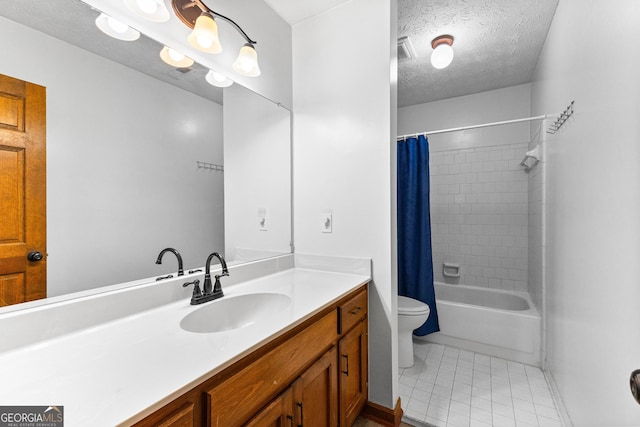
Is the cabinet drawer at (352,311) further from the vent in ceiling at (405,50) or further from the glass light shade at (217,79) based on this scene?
the vent in ceiling at (405,50)

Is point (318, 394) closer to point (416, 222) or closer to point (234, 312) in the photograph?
point (234, 312)

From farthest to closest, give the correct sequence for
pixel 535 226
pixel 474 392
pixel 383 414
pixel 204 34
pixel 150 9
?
pixel 535 226, pixel 474 392, pixel 383 414, pixel 204 34, pixel 150 9

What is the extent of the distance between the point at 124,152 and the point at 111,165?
72mm

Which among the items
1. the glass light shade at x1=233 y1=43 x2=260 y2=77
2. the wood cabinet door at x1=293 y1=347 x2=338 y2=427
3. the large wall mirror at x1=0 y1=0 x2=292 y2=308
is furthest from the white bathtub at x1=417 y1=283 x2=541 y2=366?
the glass light shade at x1=233 y1=43 x2=260 y2=77

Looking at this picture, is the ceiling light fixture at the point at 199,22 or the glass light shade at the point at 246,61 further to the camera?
the glass light shade at the point at 246,61

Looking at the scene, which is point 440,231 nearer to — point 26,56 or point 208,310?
point 208,310

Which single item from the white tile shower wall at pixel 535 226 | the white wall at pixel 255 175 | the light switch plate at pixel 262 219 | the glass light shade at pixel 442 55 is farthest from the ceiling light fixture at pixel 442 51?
the light switch plate at pixel 262 219

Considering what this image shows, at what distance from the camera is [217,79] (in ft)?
4.68

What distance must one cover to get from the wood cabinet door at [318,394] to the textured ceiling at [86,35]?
4.40 feet

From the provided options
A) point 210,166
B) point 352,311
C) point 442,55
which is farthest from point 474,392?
point 442,55

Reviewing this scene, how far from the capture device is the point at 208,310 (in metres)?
1.14

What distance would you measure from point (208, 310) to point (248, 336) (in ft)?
1.28

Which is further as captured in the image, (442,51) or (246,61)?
(442,51)

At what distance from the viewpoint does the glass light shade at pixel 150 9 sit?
106cm
